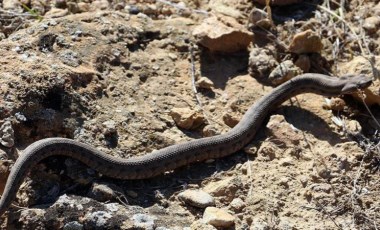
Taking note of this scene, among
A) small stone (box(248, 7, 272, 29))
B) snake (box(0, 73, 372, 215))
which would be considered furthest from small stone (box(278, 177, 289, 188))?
small stone (box(248, 7, 272, 29))

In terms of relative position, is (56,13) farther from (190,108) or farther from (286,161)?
(286,161)

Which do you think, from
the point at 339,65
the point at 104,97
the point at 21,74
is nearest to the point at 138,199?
the point at 104,97

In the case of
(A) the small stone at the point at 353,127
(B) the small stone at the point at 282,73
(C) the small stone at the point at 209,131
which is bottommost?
(C) the small stone at the point at 209,131

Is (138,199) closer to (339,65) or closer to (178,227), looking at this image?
(178,227)

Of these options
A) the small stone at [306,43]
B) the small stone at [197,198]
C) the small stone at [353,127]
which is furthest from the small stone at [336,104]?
the small stone at [197,198]

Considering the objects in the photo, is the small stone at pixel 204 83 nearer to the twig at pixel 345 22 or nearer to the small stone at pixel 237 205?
the small stone at pixel 237 205

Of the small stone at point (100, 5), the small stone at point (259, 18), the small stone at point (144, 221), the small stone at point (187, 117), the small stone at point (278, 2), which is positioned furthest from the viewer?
the small stone at point (278, 2)
